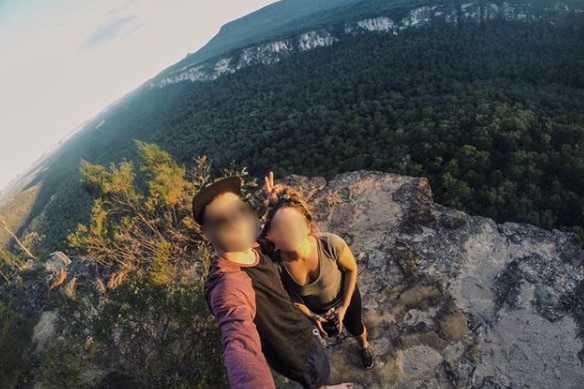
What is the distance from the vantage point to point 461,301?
4.82 m

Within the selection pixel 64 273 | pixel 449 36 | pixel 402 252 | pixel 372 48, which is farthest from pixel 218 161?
pixel 449 36

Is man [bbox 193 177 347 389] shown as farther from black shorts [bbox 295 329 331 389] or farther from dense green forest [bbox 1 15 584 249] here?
dense green forest [bbox 1 15 584 249]

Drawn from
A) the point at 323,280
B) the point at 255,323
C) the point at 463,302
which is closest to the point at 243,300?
the point at 255,323

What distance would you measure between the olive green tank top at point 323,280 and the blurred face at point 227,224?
3.25 ft

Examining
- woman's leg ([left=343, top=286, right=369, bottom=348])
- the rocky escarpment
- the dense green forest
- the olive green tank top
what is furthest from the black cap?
the rocky escarpment

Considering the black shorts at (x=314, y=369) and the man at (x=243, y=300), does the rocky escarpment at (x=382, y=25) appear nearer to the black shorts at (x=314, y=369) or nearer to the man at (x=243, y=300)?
the black shorts at (x=314, y=369)

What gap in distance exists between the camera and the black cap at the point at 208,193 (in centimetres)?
190

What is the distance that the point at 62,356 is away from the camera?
14.1 ft

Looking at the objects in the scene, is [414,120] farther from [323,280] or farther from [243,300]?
[243,300]

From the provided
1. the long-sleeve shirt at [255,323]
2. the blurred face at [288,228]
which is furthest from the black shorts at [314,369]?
the blurred face at [288,228]

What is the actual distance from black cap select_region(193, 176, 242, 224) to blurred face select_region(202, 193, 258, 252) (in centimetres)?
2

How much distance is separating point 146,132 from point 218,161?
4424 centimetres

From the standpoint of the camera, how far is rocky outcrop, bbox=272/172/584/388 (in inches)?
163

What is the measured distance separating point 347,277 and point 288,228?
87cm
